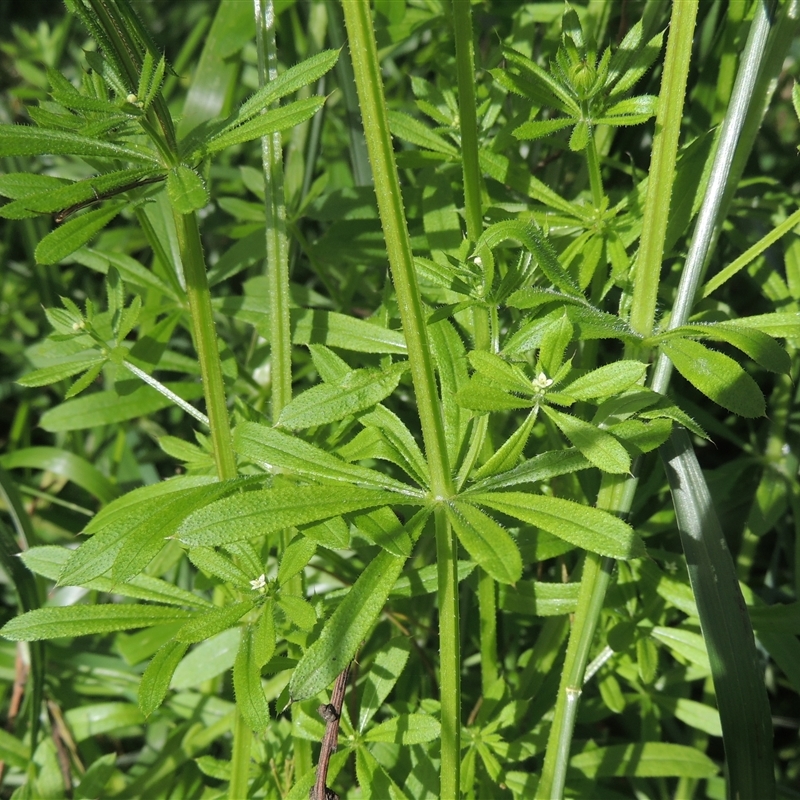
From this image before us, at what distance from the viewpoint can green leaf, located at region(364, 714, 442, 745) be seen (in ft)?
4.35

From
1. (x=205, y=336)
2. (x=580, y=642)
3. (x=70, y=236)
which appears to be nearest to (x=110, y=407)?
(x=205, y=336)

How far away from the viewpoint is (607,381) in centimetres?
118

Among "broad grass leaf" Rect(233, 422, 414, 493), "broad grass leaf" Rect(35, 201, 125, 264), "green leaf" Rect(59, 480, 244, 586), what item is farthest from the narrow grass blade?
"broad grass leaf" Rect(35, 201, 125, 264)

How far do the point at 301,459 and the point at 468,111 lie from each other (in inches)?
22.3

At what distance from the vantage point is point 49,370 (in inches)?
64.1

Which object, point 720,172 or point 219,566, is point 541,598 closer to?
point 219,566

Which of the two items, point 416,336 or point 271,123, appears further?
point 271,123

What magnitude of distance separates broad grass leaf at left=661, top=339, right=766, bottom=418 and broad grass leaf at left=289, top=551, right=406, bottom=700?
0.49 m

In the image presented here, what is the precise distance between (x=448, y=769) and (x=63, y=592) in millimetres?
1310

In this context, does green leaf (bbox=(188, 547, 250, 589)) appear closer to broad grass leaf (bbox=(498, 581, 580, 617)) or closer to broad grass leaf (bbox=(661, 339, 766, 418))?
broad grass leaf (bbox=(498, 581, 580, 617))

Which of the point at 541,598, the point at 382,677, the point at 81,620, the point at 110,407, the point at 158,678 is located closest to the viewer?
the point at 158,678

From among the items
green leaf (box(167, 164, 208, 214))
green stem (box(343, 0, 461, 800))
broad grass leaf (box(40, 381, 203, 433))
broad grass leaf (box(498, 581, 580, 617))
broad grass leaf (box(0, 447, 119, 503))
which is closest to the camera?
green stem (box(343, 0, 461, 800))

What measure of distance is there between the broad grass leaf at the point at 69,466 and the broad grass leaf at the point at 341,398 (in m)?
1.15

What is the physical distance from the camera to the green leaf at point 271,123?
4.01 ft
